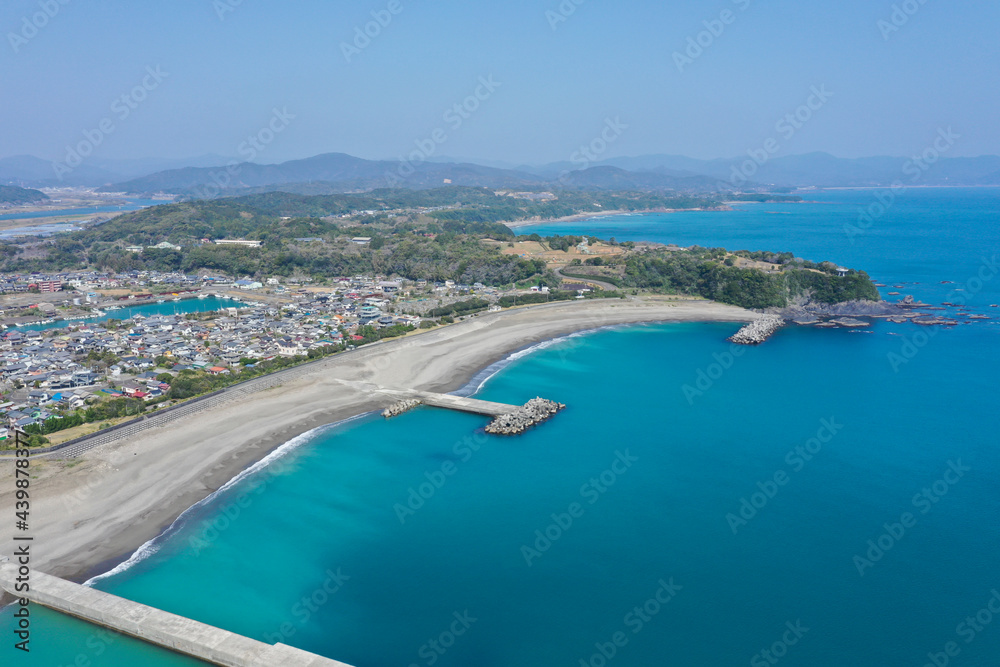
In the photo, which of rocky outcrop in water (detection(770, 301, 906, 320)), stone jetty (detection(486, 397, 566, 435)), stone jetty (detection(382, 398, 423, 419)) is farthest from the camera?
rocky outcrop in water (detection(770, 301, 906, 320))

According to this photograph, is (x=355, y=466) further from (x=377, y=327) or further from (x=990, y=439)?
(x=990, y=439)

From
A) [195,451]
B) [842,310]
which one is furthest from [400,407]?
[842,310]

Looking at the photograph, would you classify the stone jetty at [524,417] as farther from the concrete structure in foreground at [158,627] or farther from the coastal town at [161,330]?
the coastal town at [161,330]

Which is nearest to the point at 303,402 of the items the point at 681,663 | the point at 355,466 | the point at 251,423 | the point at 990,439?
the point at 251,423

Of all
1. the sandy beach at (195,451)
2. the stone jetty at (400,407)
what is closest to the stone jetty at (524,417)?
the stone jetty at (400,407)

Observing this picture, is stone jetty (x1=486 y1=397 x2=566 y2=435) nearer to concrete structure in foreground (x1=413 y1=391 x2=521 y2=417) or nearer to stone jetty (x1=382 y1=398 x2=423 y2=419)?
concrete structure in foreground (x1=413 y1=391 x2=521 y2=417)

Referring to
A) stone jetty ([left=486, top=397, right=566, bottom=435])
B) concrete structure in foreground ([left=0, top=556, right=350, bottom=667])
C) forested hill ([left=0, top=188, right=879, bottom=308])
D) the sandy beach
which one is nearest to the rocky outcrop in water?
forested hill ([left=0, top=188, right=879, bottom=308])
